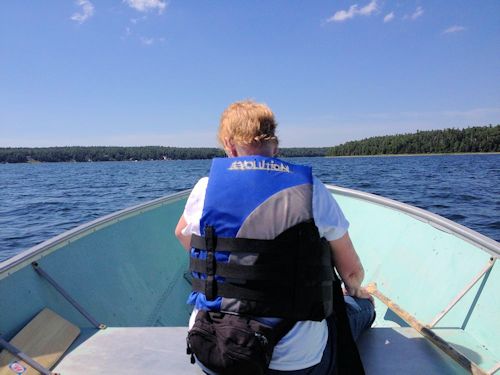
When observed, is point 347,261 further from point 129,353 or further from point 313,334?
point 129,353

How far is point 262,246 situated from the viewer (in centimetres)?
128

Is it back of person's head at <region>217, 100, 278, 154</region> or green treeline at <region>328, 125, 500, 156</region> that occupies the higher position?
back of person's head at <region>217, 100, 278, 154</region>

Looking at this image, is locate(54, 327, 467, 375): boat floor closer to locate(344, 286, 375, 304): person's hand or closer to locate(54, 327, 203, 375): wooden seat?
locate(54, 327, 203, 375): wooden seat

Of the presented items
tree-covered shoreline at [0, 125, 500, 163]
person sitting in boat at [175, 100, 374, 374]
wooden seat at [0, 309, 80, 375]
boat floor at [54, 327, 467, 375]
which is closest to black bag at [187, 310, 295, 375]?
person sitting in boat at [175, 100, 374, 374]

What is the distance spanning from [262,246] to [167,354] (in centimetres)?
88

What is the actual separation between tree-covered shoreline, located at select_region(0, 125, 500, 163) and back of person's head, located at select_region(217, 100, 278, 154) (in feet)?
261

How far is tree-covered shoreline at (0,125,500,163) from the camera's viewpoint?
265 ft

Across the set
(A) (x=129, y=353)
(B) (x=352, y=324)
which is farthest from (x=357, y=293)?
(A) (x=129, y=353)

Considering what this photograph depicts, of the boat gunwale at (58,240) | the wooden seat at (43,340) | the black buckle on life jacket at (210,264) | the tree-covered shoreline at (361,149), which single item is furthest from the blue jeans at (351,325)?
the tree-covered shoreline at (361,149)

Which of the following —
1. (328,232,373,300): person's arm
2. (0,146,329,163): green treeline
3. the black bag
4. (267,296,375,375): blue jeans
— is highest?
(328,232,373,300): person's arm

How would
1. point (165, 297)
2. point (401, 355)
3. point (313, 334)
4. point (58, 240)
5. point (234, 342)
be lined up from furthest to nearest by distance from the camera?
point (165, 297) → point (58, 240) → point (401, 355) → point (313, 334) → point (234, 342)

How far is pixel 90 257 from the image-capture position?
9.00 feet

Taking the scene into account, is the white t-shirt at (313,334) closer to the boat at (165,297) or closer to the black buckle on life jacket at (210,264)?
the black buckle on life jacket at (210,264)

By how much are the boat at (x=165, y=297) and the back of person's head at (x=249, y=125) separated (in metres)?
1.01
